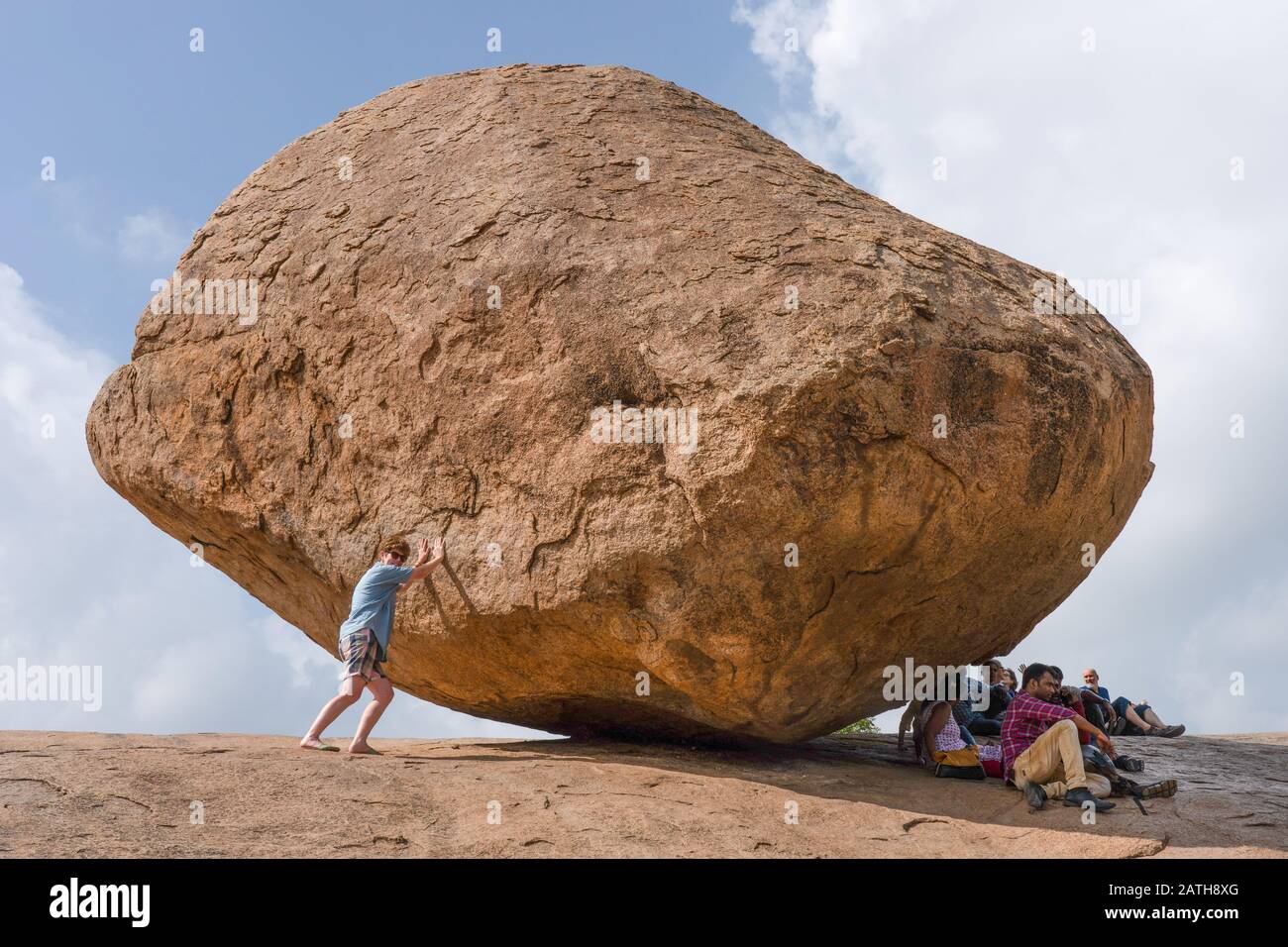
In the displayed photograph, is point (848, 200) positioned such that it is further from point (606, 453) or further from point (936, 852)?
point (936, 852)

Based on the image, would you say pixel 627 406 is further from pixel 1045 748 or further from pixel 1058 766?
pixel 1058 766

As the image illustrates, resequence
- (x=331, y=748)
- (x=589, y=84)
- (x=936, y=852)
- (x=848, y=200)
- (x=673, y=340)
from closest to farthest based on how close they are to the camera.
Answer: (x=936, y=852) → (x=673, y=340) → (x=331, y=748) → (x=848, y=200) → (x=589, y=84)

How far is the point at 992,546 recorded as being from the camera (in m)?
6.56

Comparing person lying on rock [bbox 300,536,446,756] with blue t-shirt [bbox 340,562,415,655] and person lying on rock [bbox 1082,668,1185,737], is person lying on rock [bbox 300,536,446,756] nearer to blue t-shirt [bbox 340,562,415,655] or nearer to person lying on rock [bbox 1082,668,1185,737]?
blue t-shirt [bbox 340,562,415,655]

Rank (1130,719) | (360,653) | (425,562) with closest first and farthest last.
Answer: (360,653)
(425,562)
(1130,719)

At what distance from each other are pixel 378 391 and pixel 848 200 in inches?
125

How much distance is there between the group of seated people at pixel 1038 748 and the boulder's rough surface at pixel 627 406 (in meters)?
0.49

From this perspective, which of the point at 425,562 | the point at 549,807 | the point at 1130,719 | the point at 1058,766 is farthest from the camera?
the point at 1130,719

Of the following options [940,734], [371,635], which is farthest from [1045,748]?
[371,635]

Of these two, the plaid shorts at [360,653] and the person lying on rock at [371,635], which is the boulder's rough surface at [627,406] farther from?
the plaid shorts at [360,653]

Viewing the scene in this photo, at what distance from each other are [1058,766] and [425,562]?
3810 mm

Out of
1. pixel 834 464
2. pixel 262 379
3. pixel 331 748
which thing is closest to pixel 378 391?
pixel 262 379

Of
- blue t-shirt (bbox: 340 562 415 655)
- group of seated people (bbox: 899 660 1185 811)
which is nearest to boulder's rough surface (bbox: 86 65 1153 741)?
blue t-shirt (bbox: 340 562 415 655)

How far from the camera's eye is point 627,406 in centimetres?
624
